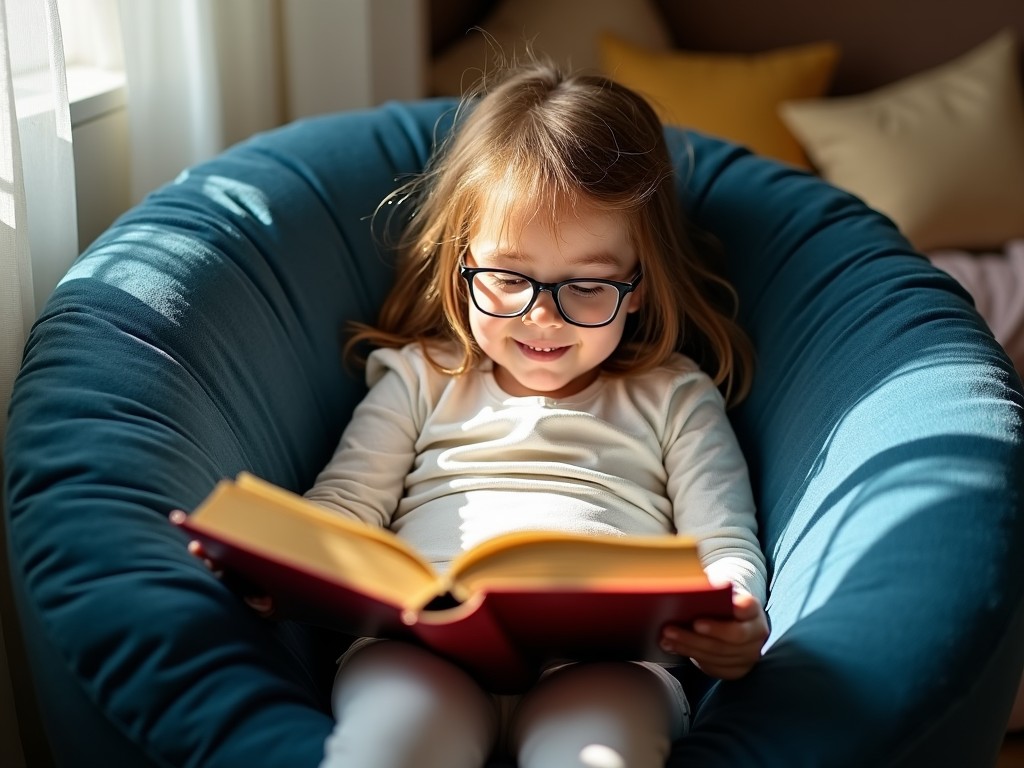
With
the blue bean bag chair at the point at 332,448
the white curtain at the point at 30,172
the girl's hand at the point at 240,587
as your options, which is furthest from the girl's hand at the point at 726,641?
the white curtain at the point at 30,172

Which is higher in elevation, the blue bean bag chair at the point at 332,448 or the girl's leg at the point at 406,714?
the blue bean bag chair at the point at 332,448

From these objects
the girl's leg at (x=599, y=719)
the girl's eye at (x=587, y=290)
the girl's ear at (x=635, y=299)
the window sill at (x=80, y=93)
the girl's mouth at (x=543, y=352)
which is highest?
the window sill at (x=80, y=93)

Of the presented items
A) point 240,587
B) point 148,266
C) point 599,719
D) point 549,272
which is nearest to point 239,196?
point 148,266

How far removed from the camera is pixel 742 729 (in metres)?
1.02

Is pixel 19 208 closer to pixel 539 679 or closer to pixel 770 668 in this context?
pixel 539 679

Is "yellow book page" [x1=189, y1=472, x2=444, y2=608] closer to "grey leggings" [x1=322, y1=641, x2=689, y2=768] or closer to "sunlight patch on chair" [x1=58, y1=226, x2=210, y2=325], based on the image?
"grey leggings" [x1=322, y1=641, x2=689, y2=768]

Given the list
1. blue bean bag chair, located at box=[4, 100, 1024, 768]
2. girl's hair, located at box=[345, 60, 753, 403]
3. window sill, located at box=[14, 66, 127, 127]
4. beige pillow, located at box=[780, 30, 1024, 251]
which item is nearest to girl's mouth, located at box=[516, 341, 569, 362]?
girl's hair, located at box=[345, 60, 753, 403]

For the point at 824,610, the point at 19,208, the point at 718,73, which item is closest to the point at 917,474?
the point at 824,610

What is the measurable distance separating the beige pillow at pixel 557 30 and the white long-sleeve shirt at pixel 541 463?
4.13 feet

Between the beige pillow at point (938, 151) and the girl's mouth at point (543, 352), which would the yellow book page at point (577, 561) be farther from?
the beige pillow at point (938, 151)

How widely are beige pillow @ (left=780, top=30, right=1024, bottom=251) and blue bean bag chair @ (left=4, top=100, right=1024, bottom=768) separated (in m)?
0.78

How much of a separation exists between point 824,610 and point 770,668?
8 centimetres

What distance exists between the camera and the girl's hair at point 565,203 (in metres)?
1.43

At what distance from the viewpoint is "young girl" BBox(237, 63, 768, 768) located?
1405mm
